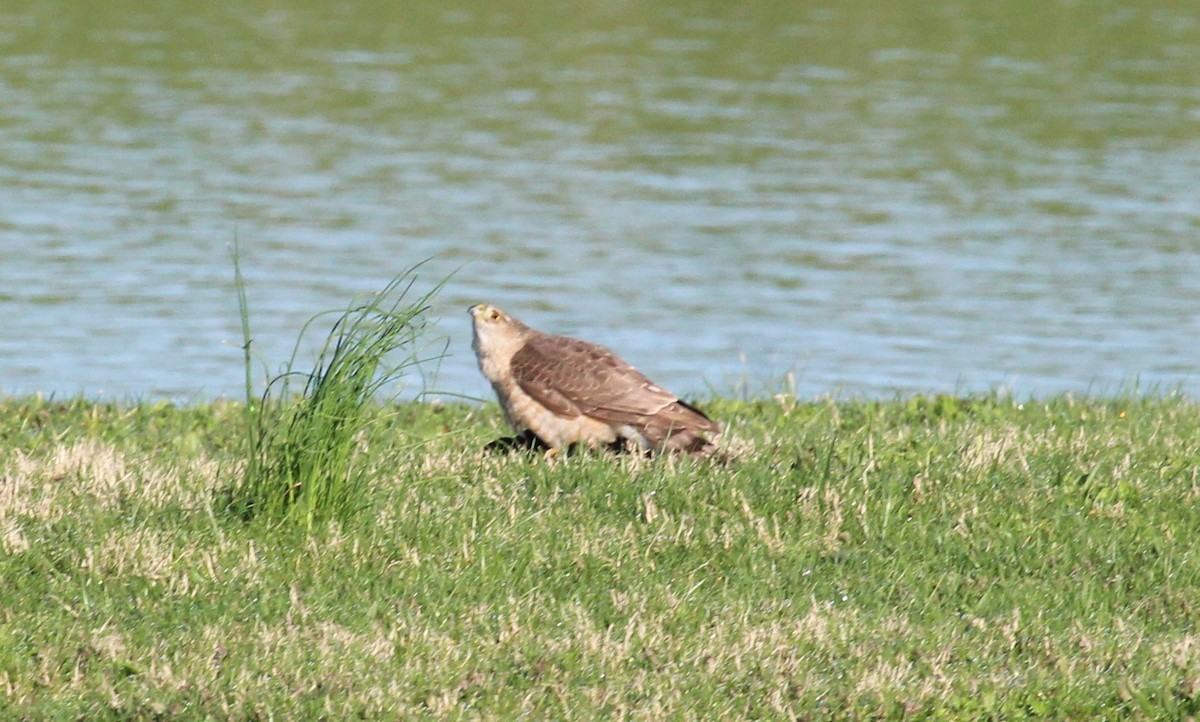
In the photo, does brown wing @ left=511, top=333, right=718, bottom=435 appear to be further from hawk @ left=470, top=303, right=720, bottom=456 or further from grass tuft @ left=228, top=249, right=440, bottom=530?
grass tuft @ left=228, top=249, right=440, bottom=530

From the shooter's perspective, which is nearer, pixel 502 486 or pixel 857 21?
pixel 502 486

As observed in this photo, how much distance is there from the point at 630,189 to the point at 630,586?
1657 cm

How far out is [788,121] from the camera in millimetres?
27734

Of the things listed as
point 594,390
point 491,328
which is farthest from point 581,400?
point 491,328

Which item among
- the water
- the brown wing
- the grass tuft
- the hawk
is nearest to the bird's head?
the hawk

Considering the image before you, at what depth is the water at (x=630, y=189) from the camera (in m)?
16.0

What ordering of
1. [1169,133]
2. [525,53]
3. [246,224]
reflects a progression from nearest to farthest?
[246,224], [1169,133], [525,53]

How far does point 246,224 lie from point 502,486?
1339 cm

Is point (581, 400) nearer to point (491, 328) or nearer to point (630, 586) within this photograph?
point (491, 328)

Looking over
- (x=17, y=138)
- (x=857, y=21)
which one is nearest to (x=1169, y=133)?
(x=857, y=21)

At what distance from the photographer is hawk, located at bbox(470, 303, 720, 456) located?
829cm

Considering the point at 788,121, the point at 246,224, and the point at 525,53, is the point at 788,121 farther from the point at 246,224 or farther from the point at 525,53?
the point at 246,224

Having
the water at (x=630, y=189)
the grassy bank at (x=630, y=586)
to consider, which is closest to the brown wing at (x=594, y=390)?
the grassy bank at (x=630, y=586)

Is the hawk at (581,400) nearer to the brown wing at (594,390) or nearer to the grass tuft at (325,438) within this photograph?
the brown wing at (594,390)
